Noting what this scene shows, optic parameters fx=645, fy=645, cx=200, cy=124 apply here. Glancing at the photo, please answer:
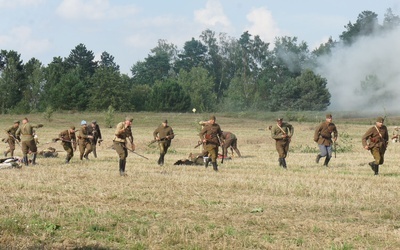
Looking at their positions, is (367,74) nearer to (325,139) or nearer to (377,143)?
(325,139)

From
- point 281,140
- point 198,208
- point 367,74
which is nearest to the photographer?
point 198,208

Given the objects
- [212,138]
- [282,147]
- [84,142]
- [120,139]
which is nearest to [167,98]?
[84,142]

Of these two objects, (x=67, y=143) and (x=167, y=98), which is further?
(x=167, y=98)

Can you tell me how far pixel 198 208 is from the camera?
12.8 metres

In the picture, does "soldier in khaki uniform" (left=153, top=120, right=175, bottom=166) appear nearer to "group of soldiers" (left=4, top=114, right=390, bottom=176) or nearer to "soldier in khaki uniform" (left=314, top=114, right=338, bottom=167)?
"group of soldiers" (left=4, top=114, right=390, bottom=176)

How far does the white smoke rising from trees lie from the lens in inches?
2867

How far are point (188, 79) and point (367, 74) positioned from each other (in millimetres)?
35320

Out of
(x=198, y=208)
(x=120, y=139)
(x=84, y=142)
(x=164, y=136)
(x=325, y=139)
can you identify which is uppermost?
(x=325, y=139)

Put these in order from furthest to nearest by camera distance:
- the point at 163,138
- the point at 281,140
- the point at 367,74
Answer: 1. the point at 367,74
2. the point at 163,138
3. the point at 281,140

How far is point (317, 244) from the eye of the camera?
9766mm

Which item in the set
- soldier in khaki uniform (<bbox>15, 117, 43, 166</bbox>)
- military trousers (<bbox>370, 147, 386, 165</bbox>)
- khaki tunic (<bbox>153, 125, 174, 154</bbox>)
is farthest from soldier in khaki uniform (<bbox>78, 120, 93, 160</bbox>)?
military trousers (<bbox>370, 147, 386, 165</bbox>)

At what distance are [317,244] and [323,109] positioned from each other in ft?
242

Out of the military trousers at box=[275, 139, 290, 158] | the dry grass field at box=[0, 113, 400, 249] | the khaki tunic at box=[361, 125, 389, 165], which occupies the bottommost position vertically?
the dry grass field at box=[0, 113, 400, 249]

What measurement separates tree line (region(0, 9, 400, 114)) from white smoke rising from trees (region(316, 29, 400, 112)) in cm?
396
